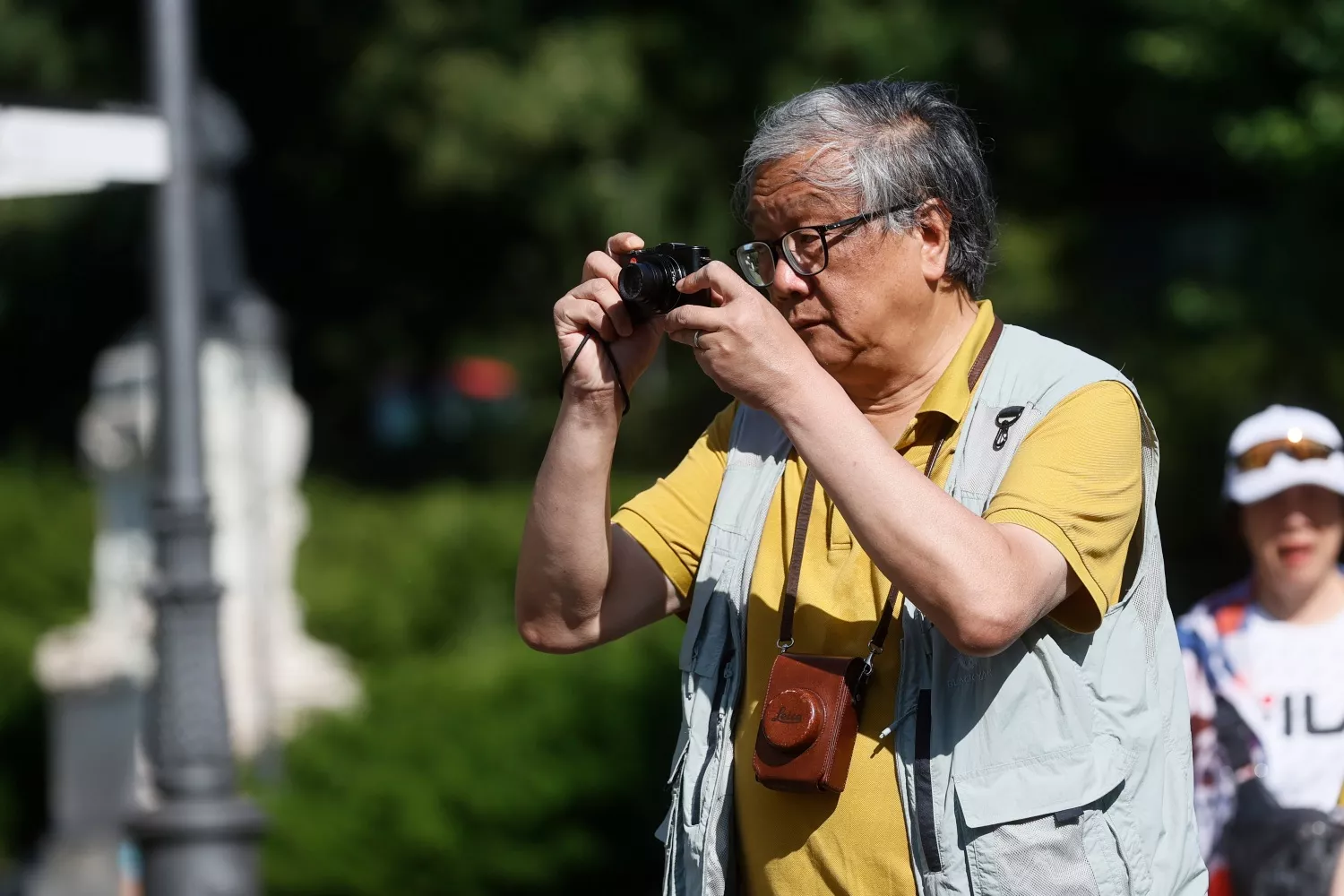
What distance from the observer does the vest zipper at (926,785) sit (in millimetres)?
2082

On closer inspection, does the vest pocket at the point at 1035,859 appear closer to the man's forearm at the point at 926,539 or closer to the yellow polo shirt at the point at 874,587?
the yellow polo shirt at the point at 874,587

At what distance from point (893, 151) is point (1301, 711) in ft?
6.20

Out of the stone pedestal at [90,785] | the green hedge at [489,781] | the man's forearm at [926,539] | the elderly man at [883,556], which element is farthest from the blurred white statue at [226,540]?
the man's forearm at [926,539]

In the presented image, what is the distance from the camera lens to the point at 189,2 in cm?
602

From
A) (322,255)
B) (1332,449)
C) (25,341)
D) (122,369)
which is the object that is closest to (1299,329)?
(1332,449)

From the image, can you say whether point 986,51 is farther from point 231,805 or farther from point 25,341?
point 25,341

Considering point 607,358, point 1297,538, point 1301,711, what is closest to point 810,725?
point 607,358

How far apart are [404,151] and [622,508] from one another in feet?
42.2

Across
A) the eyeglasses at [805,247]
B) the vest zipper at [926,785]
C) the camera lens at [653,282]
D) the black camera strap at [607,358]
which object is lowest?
A: the vest zipper at [926,785]

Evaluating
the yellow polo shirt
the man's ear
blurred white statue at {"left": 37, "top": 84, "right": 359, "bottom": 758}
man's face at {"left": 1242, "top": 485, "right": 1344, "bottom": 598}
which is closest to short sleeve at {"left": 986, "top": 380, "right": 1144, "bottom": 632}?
the yellow polo shirt

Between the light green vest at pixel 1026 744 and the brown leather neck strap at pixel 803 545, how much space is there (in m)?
0.02

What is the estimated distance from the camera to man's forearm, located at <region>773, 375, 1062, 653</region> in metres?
1.97

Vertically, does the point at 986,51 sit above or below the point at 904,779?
above

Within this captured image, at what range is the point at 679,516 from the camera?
2537 mm
